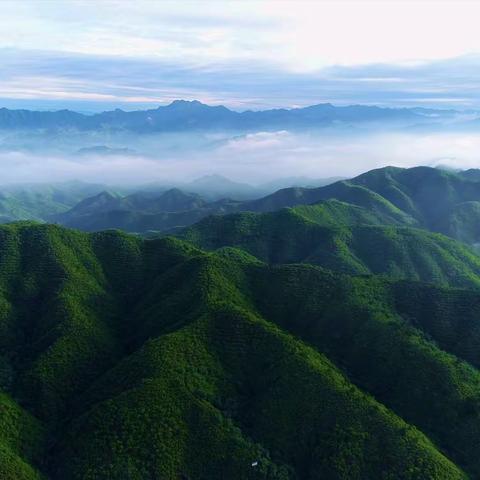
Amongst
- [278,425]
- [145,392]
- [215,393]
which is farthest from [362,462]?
[145,392]

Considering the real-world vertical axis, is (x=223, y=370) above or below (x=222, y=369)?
below

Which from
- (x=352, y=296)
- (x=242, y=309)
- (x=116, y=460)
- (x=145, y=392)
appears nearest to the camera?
(x=116, y=460)

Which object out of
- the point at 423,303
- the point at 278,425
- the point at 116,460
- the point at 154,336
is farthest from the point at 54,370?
the point at 423,303

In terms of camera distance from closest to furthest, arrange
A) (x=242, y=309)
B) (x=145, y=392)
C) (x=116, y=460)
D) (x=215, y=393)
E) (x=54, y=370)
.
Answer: (x=116, y=460)
(x=145, y=392)
(x=215, y=393)
(x=54, y=370)
(x=242, y=309)

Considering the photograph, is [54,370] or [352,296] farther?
[352,296]

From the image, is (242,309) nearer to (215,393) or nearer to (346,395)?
(215,393)

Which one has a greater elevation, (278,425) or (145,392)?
(145,392)

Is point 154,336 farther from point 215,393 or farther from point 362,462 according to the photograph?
point 362,462
